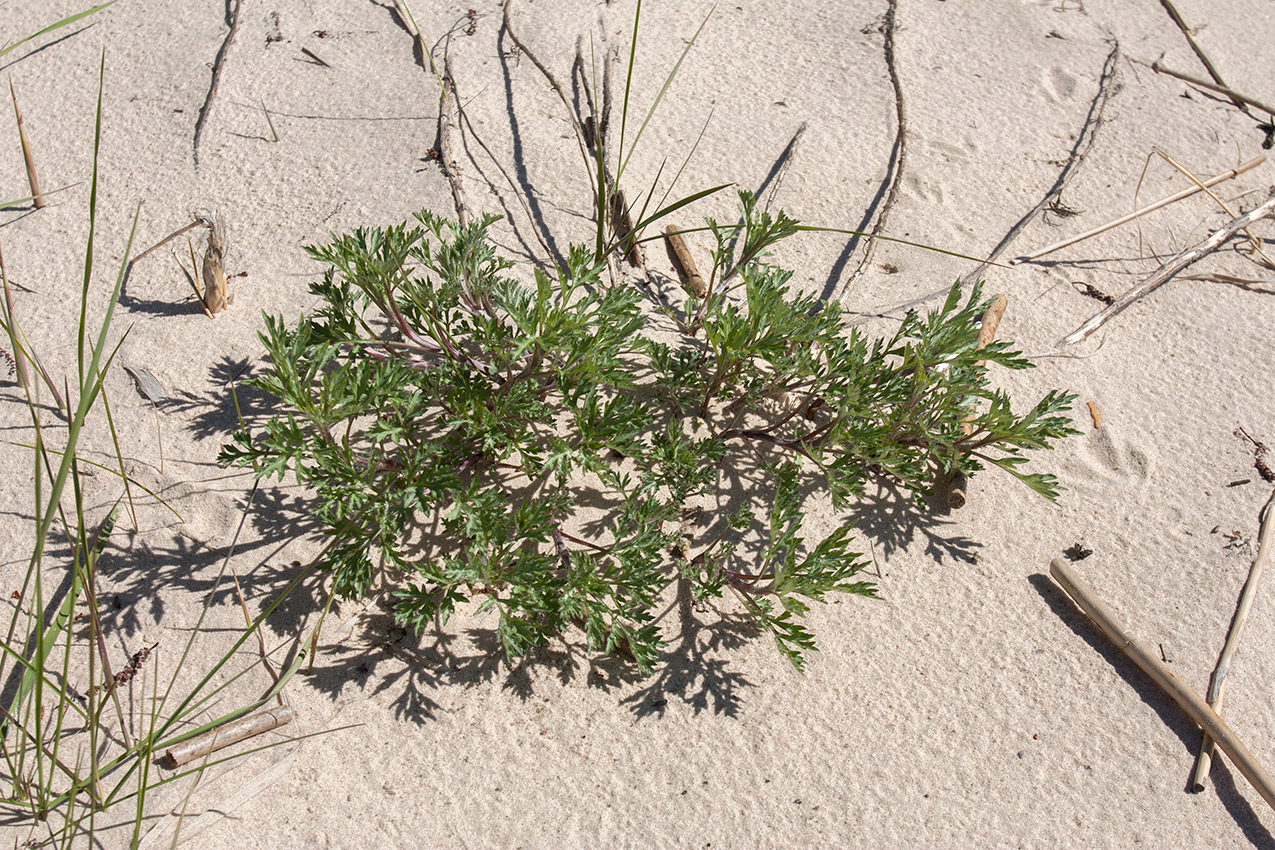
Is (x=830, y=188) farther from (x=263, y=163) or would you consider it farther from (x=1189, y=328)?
(x=263, y=163)

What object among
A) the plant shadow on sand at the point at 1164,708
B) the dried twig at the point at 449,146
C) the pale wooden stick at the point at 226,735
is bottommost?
the plant shadow on sand at the point at 1164,708

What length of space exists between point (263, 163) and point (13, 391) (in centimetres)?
119

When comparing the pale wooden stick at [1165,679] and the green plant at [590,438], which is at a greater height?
the green plant at [590,438]

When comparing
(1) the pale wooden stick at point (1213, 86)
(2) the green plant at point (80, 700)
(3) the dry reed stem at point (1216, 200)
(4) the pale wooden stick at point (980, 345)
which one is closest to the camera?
(2) the green plant at point (80, 700)

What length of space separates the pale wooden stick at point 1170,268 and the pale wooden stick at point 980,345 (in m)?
0.26

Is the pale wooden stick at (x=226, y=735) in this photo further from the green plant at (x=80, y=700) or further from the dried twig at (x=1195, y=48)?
the dried twig at (x=1195, y=48)

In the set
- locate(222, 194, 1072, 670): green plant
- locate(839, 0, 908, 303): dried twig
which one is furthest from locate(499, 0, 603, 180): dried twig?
locate(839, 0, 908, 303): dried twig

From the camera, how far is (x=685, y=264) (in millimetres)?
3197

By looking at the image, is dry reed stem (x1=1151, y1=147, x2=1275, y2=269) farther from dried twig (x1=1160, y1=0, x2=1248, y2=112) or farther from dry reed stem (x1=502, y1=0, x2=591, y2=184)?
→ dry reed stem (x1=502, y1=0, x2=591, y2=184)

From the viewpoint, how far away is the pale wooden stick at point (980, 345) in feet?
8.86

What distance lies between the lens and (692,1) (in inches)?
167

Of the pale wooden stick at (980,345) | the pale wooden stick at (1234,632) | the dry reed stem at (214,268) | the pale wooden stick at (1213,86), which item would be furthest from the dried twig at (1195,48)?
the dry reed stem at (214,268)

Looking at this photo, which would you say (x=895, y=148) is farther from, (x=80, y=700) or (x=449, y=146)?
(x=80, y=700)

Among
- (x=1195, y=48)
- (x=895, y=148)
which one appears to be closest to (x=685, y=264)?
(x=895, y=148)
